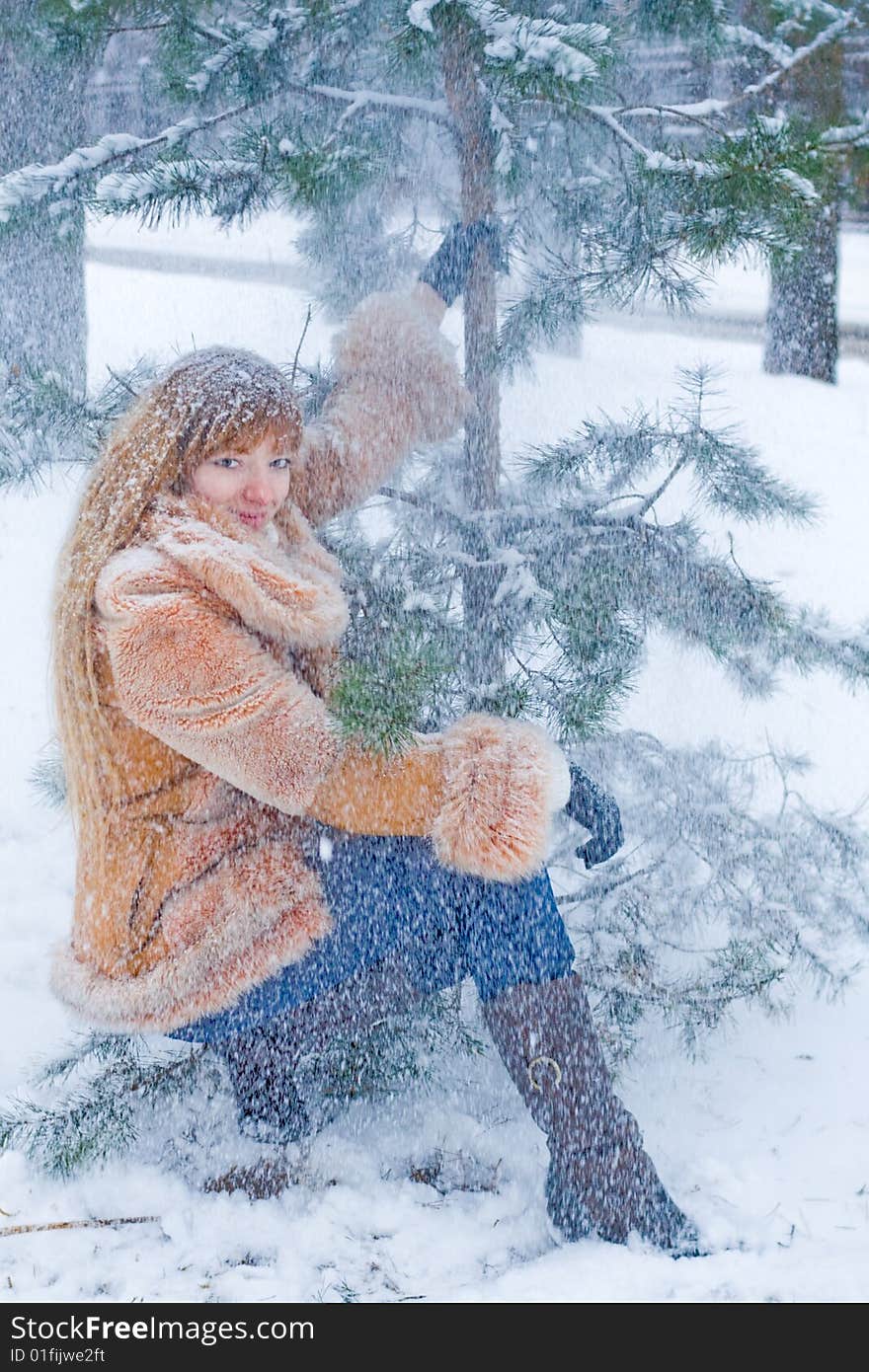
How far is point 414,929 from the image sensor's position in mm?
1854

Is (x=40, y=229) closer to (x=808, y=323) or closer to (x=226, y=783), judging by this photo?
(x=226, y=783)

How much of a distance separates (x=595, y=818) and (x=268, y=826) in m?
0.49

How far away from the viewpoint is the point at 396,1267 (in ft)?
6.01

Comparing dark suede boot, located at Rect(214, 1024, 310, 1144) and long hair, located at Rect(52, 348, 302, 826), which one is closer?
long hair, located at Rect(52, 348, 302, 826)

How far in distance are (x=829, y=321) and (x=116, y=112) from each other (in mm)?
4732

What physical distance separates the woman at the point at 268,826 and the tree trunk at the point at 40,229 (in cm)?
46

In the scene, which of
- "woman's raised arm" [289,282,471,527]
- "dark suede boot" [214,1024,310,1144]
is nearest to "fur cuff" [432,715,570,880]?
"dark suede boot" [214,1024,310,1144]

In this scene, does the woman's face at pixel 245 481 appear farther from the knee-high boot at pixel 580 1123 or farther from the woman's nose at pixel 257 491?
the knee-high boot at pixel 580 1123

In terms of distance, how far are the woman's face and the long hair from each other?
0.05 feet

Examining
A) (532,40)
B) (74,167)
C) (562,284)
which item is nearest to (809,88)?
(562,284)

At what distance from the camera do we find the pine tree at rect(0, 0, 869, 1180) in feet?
6.27

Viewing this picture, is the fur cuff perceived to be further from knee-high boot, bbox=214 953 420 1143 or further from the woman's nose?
the woman's nose

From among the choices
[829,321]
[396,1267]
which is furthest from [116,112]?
[829,321]

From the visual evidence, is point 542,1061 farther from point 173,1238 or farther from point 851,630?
point 851,630
